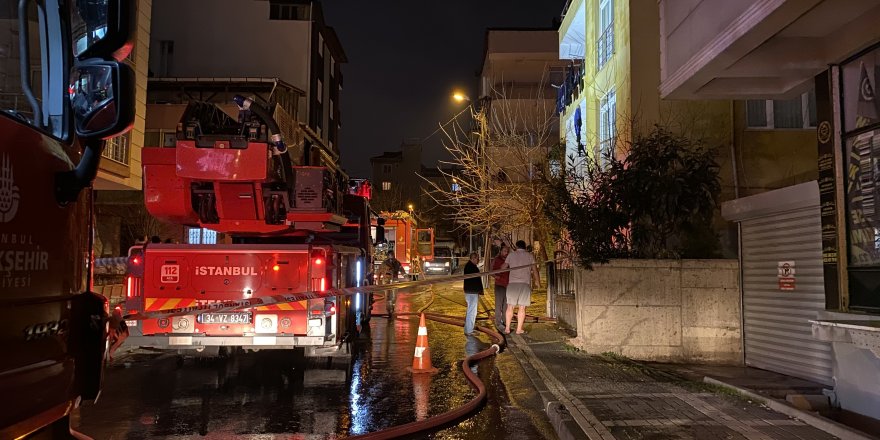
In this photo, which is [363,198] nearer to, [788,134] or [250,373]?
[250,373]

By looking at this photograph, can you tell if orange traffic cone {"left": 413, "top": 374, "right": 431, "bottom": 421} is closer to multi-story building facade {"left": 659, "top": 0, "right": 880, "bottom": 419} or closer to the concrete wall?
the concrete wall

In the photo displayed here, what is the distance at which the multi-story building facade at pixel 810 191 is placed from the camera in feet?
19.7

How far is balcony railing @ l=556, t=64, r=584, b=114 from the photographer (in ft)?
59.7

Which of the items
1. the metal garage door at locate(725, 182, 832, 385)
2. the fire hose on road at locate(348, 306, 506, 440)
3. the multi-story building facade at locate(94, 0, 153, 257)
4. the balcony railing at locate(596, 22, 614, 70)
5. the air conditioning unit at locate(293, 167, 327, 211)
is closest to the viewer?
the fire hose on road at locate(348, 306, 506, 440)

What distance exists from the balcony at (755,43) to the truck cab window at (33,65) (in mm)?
5905

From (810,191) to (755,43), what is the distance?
1802 mm

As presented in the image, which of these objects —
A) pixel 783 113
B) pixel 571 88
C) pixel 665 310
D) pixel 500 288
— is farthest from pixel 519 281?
pixel 571 88

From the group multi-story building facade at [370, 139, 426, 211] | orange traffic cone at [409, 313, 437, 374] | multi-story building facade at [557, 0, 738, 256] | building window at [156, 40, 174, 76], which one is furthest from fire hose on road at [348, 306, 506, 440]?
multi-story building facade at [370, 139, 426, 211]

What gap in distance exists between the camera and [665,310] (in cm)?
919

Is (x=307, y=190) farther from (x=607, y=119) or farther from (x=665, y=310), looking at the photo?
(x=607, y=119)

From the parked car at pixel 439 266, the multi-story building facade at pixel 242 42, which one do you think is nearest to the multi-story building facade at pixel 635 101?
the parked car at pixel 439 266

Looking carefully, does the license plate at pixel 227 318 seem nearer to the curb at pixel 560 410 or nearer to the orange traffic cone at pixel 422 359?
the orange traffic cone at pixel 422 359

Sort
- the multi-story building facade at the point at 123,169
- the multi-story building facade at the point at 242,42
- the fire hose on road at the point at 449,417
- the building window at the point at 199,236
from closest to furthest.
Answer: the fire hose on road at the point at 449,417 → the building window at the point at 199,236 → the multi-story building facade at the point at 123,169 → the multi-story building facade at the point at 242,42

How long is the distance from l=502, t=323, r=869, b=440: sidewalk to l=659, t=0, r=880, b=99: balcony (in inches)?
148
